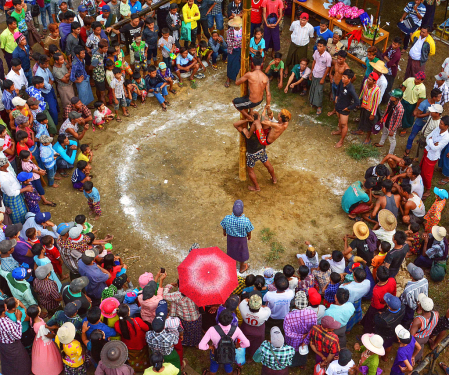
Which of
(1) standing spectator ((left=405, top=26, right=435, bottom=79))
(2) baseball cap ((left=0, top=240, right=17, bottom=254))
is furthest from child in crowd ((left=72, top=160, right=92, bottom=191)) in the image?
(1) standing spectator ((left=405, top=26, right=435, bottom=79))

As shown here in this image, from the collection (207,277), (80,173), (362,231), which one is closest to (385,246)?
(362,231)

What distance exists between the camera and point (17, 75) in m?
10.1

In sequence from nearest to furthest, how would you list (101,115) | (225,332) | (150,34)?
(225,332) < (101,115) < (150,34)

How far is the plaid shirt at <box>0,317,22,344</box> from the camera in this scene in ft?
21.0

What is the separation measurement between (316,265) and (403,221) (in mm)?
2376

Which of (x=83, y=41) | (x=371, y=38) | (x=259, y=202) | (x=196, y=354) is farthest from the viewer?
(x=371, y=38)

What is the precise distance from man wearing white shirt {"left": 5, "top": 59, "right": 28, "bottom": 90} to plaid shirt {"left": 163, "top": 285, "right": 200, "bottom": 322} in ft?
19.2

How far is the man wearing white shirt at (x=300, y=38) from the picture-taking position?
1205 centimetres

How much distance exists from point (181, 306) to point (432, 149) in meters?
5.65

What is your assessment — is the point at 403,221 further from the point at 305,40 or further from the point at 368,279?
the point at 305,40

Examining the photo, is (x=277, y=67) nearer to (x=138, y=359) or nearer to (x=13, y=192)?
(x=13, y=192)

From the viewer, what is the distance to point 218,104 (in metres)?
12.1

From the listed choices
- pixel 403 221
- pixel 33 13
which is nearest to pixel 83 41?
pixel 33 13

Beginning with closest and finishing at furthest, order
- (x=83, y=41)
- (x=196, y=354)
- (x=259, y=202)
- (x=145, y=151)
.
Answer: (x=196, y=354) < (x=259, y=202) < (x=145, y=151) < (x=83, y=41)
